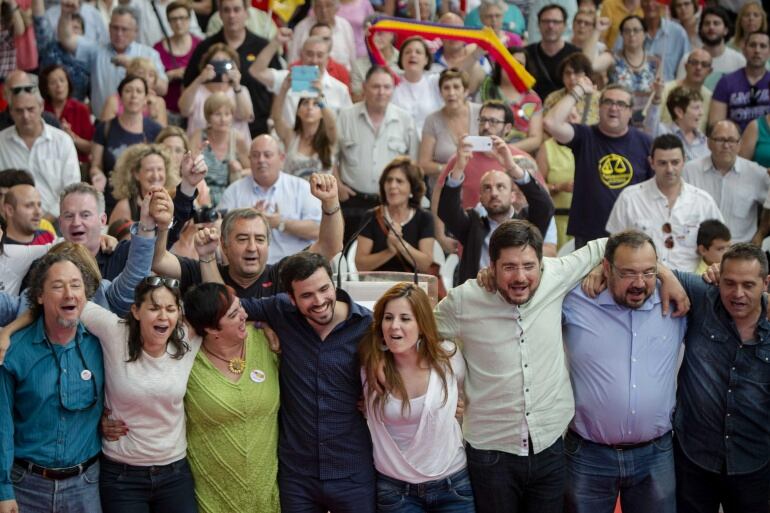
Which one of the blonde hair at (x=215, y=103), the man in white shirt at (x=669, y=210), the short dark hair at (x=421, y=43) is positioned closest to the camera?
the man in white shirt at (x=669, y=210)

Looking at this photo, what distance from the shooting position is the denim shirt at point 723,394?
5277 mm

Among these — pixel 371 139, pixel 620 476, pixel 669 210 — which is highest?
pixel 371 139

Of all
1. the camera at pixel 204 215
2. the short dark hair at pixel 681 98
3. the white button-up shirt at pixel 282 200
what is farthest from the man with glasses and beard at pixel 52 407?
the short dark hair at pixel 681 98

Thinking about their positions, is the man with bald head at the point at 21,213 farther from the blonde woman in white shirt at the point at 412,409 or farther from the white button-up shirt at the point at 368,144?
the white button-up shirt at the point at 368,144

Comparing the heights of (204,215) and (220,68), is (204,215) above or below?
below

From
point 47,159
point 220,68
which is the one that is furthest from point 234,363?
point 220,68

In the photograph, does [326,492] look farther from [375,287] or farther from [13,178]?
[13,178]

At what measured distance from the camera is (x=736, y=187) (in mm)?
8812

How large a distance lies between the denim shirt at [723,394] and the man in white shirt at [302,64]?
4.50 m

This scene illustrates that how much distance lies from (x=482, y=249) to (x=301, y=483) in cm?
227

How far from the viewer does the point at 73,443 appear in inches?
198

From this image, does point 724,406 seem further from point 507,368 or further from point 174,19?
point 174,19

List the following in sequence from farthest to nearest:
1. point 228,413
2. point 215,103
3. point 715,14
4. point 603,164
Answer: point 715,14
point 215,103
point 603,164
point 228,413

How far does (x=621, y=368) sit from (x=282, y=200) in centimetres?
324
